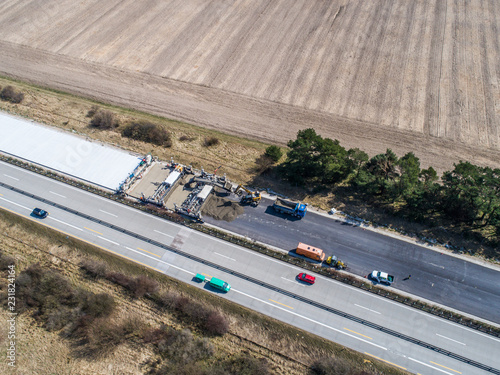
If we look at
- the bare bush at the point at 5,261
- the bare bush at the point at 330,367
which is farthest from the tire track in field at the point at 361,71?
the bare bush at the point at 5,261

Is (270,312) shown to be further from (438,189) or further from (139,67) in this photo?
(139,67)

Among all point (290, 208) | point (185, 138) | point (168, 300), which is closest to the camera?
point (168, 300)

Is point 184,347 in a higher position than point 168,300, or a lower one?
lower

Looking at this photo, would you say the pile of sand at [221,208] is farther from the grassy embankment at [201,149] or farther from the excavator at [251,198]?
the grassy embankment at [201,149]

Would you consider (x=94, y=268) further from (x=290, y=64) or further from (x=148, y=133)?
(x=290, y=64)

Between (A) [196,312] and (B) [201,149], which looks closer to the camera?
(A) [196,312]

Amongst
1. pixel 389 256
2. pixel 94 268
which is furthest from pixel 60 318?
pixel 389 256

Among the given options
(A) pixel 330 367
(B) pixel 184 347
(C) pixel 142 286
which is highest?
(C) pixel 142 286

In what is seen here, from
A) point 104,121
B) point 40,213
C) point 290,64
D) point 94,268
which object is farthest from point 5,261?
point 290,64

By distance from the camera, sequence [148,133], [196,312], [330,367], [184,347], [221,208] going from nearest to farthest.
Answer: [330,367]
[184,347]
[196,312]
[221,208]
[148,133]
